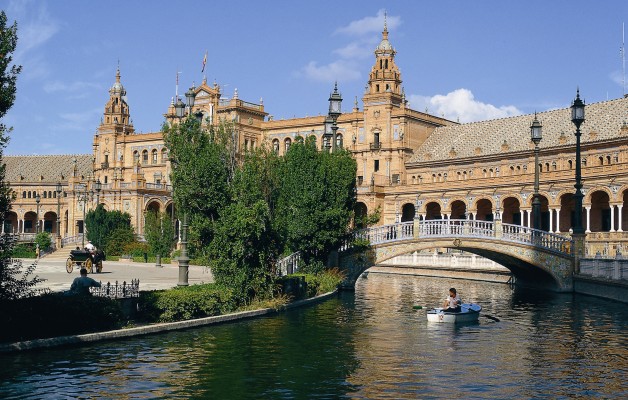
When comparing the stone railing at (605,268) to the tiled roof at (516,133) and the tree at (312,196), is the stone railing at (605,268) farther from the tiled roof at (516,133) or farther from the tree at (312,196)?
the tiled roof at (516,133)

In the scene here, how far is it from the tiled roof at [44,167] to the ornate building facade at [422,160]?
31.5 feet

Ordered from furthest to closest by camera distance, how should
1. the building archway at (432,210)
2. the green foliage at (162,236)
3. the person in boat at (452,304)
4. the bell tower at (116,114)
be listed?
the bell tower at (116,114) → the building archway at (432,210) → the green foliage at (162,236) → the person in boat at (452,304)

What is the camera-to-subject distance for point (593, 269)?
3925 centimetres

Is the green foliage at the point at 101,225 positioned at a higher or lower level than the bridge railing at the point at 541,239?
higher

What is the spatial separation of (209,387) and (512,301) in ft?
82.3

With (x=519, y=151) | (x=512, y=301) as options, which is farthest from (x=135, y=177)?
(x=512, y=301)

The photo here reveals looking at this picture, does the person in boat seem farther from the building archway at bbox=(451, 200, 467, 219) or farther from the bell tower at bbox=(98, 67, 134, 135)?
the bell tower at bbox=(98, 67, 134, 135)

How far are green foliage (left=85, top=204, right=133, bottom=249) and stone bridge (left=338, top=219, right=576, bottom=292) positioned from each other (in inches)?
1390

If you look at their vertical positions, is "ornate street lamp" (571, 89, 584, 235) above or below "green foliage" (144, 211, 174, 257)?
above

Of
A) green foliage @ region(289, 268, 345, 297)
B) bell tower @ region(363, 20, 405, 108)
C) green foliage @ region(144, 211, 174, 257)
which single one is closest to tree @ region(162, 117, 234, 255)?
green foliage @ region(289, 268, 345, 297)

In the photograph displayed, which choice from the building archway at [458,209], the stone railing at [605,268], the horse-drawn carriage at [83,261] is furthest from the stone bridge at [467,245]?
the building archway at [458,209]

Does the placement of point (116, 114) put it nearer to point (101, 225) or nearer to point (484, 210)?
point (101, 225)

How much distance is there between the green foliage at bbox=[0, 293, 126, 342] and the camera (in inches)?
779

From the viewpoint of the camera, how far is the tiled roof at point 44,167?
11954 cm
